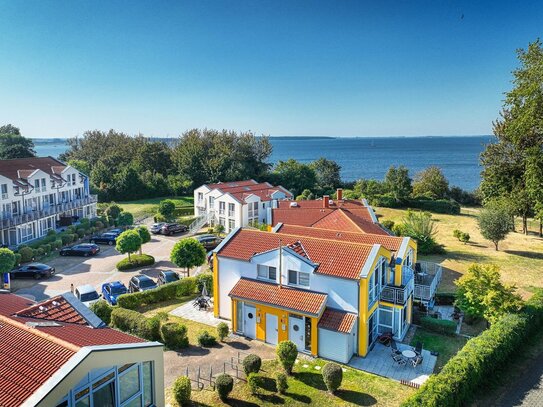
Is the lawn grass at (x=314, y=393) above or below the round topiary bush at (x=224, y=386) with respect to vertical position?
below

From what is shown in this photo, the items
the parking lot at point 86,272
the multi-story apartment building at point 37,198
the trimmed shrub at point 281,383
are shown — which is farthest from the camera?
the multi-story apartment building at point 37,198

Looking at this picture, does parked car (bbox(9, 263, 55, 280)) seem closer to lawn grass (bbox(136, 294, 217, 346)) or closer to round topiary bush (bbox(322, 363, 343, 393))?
lawn grass (bbox(136, 294, 217, 346))

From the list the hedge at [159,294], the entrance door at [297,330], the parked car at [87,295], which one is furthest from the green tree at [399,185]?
the parked car at [87,295]

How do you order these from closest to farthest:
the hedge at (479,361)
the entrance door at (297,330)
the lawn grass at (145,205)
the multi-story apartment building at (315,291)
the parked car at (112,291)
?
1. the hedge at (479,361)
2. the multi-story apartment building at (315,291)
3. the entrance door at (297,330)
4. the parked car at (112,291)
5. the lawn grass at (145,205)

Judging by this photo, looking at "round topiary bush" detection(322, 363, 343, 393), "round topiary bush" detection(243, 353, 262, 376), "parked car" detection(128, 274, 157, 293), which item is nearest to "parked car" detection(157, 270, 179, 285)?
"parked car" detection(128, 274, 157, 293)

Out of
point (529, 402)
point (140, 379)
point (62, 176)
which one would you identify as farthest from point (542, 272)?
point (62, 176)

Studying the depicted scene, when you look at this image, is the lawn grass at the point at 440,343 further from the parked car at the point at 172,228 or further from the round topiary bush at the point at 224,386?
the parked car at the point at 172,228
